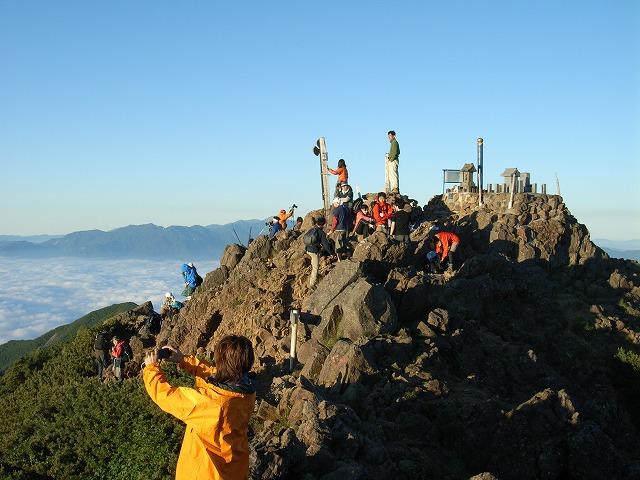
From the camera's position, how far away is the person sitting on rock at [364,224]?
72.8 ft

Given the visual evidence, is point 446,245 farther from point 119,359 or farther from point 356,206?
point 119,359

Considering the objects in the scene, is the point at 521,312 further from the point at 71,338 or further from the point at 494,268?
the point at 71,338

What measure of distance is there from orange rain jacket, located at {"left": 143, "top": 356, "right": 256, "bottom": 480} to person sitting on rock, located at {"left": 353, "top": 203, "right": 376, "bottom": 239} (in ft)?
51.4

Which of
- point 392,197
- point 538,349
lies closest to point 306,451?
point 538,349

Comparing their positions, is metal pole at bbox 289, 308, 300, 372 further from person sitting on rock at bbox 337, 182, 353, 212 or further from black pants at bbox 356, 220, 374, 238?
person sitting on rock at bbox 337, 182, 353, 212

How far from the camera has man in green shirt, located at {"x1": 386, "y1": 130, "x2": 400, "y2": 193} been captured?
27280 millimetres

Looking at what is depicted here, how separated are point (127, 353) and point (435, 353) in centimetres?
1185

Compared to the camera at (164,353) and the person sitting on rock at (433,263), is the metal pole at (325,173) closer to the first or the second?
the person sitting on rock at (433,263)

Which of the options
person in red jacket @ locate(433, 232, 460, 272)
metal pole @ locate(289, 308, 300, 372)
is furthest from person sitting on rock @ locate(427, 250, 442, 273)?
metal pole @ locate(289, 308, 300, 372)

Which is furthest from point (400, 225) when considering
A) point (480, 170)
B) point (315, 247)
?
point (480, 170)

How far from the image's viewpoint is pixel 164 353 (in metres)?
6.85

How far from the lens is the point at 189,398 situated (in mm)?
6402

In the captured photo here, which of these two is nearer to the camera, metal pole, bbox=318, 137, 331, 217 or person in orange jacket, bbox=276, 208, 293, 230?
metal pole, bbox=318, 137, 331, 217

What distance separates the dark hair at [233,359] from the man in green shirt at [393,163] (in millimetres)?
21214
